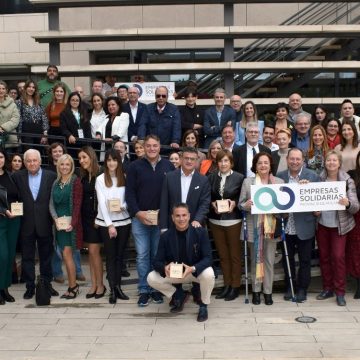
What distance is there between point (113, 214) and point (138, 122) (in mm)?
2618

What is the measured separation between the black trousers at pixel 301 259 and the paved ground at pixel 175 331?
261 millimetres

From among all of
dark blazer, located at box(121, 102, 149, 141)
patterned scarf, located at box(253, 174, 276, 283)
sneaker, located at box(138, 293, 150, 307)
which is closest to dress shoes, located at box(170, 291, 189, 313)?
sneaker, located at box(138, 293, 150, 307)

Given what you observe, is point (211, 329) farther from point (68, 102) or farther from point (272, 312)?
point (68, 102)

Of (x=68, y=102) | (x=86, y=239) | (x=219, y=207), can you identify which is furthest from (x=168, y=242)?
(x=68, y=102)

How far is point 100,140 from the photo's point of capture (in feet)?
30.3

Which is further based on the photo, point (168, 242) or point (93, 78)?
point (93, 78)

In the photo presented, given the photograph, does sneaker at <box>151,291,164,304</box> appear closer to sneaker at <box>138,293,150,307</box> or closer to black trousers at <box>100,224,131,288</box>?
sneaker at <box>138,293,150,307</box>

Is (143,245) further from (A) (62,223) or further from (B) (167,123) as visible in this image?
(B) (167,123)

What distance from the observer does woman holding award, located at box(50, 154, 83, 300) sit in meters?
7.62

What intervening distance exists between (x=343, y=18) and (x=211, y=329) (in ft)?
35.1

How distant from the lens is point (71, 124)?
9648mm

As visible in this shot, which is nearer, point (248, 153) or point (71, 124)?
point (248, 153)

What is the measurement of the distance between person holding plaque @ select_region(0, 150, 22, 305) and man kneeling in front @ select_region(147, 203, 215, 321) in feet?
6.74

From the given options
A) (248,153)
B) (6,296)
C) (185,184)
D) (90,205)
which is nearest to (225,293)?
(185,184)
